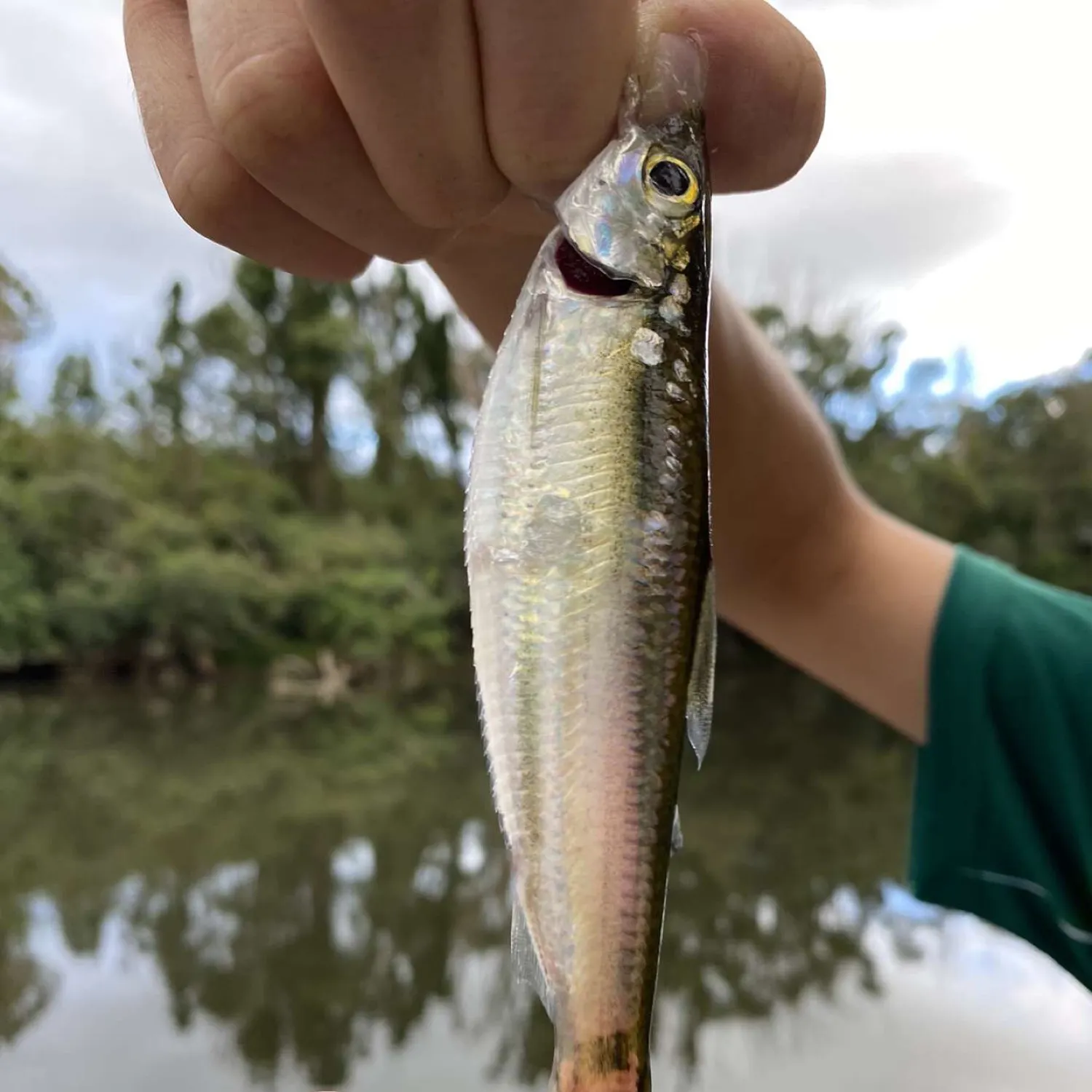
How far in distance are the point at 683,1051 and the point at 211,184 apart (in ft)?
15.2

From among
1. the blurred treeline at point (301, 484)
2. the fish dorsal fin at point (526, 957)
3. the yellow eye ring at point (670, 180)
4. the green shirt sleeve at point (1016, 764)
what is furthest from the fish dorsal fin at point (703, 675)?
the blurred treeline at point (301, 484)

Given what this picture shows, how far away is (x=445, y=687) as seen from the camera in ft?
50.1

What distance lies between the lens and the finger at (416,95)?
62 centimetres

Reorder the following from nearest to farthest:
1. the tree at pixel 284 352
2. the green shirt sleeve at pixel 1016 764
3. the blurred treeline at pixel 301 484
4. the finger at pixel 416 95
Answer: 1. the finger at pixel 416 95
2. the green shirt sleeve at pixel 1016 764
3. the blurred treeline at pixel 301 484
4. the tree at pixel 284 352

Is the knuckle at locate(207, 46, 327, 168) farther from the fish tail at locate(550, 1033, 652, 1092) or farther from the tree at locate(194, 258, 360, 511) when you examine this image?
the tree at locate(194, 258, 360, 511)

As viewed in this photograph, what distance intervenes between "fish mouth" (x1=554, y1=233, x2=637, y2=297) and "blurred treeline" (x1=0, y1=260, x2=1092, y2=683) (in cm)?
961

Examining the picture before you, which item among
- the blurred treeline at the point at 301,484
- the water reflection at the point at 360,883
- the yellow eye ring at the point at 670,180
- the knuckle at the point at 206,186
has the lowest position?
the water reflection at the point at 360,883

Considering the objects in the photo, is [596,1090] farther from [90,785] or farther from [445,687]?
[445,687]

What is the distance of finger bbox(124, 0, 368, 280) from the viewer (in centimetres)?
78

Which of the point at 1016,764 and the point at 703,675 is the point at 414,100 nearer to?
the point at 703,675

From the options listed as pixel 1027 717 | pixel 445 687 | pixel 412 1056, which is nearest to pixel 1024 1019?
pixel 412 1056

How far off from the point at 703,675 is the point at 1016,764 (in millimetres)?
1036

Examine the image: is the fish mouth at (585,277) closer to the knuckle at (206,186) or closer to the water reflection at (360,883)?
the knuckle at (206,186)

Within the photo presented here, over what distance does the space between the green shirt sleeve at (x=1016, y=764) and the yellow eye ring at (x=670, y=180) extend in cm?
101
